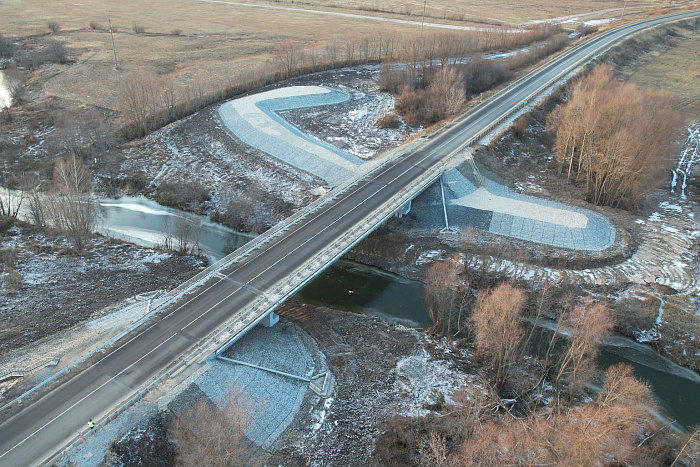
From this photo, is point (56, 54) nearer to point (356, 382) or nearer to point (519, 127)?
point (519, 127)

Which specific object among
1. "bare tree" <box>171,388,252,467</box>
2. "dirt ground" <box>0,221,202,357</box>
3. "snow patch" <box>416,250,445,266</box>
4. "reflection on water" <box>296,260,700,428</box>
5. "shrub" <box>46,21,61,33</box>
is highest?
"shrub" <box>46,21,61,33</box>

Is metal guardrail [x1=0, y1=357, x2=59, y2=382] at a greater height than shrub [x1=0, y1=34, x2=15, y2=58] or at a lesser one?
lesser

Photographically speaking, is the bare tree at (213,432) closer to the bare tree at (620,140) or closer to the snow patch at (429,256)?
the snow patch at (429,256)

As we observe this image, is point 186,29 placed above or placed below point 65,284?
above

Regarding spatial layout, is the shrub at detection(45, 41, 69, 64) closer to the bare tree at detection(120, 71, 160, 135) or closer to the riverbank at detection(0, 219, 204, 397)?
the bare tree at detection(120, 71, 160, 135)

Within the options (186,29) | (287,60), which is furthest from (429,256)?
(186,29)

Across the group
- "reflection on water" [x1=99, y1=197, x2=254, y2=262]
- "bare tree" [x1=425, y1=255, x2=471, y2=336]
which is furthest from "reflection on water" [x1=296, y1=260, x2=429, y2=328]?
"reflection on water" [x1=99, y1=197, x2=254, y2=262]

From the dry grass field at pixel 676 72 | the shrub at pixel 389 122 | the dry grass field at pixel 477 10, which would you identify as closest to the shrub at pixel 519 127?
the shrub at pixel 389 122
